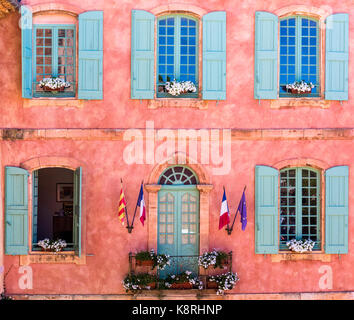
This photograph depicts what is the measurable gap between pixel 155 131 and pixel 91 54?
185 centimetres

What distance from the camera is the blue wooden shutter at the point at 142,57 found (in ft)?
32.0

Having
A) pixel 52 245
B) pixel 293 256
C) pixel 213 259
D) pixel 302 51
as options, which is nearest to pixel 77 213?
pixel 52 245

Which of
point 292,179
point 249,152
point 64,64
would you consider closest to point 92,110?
point 64,64

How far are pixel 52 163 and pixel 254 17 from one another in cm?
468

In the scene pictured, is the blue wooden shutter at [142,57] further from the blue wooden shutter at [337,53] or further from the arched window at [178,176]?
the blue wooden shutter at [337,53]

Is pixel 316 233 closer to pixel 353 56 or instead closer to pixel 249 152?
pixel 249 152

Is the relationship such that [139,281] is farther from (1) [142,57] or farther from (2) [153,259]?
(1) [142,57]

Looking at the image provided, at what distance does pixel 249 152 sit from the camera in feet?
32.6

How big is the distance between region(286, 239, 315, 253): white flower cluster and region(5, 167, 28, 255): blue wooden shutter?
4.93 meters

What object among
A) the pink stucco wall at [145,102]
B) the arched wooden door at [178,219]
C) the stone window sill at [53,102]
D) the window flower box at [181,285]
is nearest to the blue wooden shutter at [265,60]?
the pink stucco wall at [145,102]

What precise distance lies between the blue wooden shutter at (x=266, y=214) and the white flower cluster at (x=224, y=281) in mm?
699

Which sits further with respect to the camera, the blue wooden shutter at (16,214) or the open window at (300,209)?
the open window at (300,209)

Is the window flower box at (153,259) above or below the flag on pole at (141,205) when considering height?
below

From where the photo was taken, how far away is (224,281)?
9.61 meters
